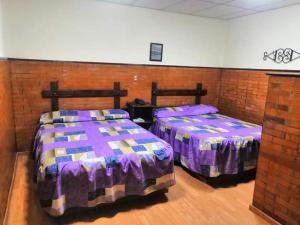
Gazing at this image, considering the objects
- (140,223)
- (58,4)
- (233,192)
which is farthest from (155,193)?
(58,4)

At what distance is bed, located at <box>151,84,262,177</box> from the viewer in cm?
284

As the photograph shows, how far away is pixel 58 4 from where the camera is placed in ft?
11.2

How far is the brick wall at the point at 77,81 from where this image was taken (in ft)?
11.3

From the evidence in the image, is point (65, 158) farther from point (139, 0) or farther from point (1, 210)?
point (139, 0)

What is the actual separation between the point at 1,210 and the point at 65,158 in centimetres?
61

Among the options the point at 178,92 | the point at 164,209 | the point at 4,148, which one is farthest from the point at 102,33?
the point at 164,209

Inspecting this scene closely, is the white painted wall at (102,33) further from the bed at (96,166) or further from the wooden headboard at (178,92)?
the bed at (96,166)

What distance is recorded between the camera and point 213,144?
2.83m

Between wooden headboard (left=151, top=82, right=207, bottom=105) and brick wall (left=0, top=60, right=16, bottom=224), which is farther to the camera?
wooden headboard (left=151, top=82, right=207, bottom=105)

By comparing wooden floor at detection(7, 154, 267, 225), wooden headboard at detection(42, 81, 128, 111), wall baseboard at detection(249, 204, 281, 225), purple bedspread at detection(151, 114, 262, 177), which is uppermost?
wooden headboard at detection(42, 81, 128, 111)

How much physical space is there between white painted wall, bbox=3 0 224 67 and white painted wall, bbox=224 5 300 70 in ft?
1.08

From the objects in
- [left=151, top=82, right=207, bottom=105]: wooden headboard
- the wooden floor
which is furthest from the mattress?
[left=151, top=82, right=207, bottom=105]: wooden headboard

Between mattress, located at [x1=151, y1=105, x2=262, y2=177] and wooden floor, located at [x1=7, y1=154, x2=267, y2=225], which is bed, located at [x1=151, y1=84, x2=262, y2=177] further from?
wooden floor, located at [x1=7, y1=154, x2=267, y2=225]

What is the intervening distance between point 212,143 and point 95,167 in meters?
1.43
